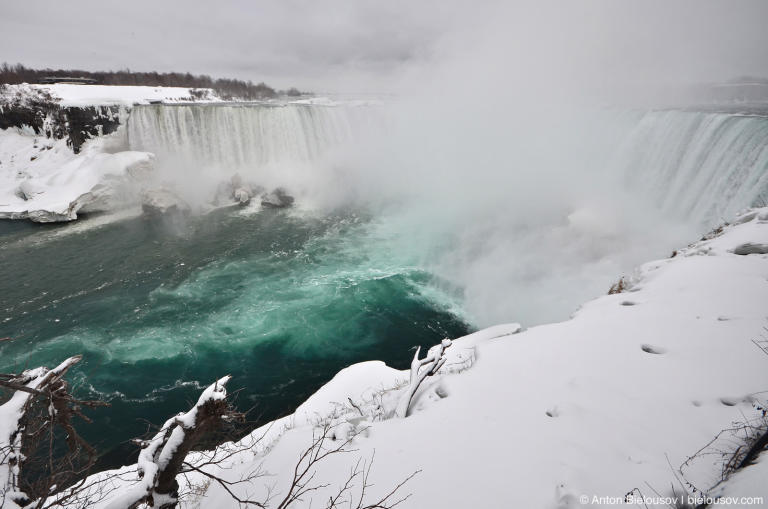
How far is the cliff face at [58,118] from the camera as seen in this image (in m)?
23.1

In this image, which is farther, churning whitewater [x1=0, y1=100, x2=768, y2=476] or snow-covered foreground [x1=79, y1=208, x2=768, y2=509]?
churning whitewater [x1=0, y1=100, x2=768, y2=476]

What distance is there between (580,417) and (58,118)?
34644 millimetres

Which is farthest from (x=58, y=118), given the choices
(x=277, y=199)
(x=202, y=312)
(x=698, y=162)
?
(x=698, y=162)

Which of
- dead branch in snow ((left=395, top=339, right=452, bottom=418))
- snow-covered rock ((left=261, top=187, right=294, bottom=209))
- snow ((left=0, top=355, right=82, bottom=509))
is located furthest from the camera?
snow-covered rock ((left=261, top=187, right=294, bottom=209))

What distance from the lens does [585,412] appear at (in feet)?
10.5

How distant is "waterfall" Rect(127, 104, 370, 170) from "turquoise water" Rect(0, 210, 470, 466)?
8.53m

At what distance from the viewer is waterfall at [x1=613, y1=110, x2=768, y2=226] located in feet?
36.6

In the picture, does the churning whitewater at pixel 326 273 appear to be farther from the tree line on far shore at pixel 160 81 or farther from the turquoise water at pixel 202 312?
the tree line on far shore at pixel 160 81

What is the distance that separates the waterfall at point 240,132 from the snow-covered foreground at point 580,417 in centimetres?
2452

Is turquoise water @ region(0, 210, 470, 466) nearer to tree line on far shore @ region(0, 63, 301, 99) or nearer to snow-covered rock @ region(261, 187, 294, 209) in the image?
snow-covered rock @ region(261, 187, 294, 209)

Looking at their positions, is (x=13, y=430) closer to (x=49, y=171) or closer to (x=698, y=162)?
(x=698, y=162)

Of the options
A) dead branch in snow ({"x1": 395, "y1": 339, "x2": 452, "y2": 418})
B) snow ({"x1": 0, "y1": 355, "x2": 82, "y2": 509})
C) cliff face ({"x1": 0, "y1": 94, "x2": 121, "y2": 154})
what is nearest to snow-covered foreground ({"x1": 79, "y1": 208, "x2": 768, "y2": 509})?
dead branch in snow ({"x1": 395, "y1": 339, "x2": 452, "y2": 418})

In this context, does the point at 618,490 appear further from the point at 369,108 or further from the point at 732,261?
the point at 369,108

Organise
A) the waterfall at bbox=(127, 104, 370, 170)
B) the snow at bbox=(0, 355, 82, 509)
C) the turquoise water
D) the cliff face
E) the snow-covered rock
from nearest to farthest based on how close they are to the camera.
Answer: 1. the snow at bbox=(0, 355, 82, 509)
2. the turquoise water
3. the snow-covered rock
4. the cliff face
5. the waterfall at bbox=(127, 104, 370, 170)
